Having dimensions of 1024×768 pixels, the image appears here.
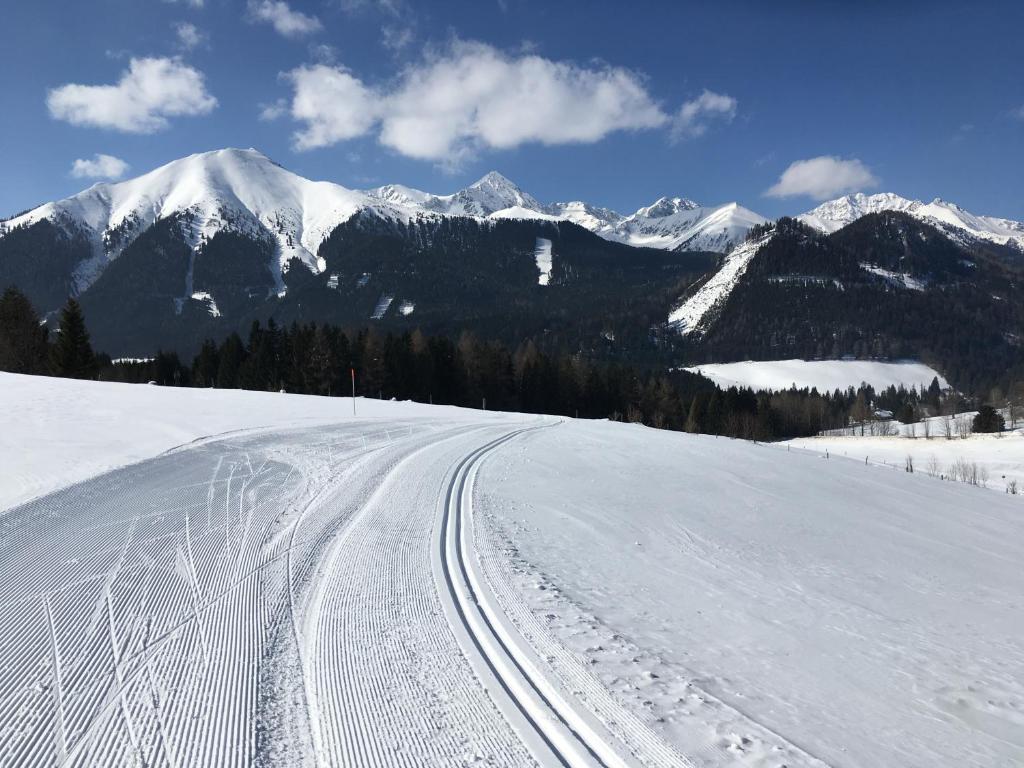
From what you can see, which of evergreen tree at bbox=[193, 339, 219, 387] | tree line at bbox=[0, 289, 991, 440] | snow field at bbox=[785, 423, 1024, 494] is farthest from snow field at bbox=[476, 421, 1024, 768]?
evergreen tree at bbox=[193, 339, 219, 387]

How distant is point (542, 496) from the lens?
10.9 m

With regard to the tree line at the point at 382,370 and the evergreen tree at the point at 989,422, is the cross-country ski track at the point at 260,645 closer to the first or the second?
the tree line at the point at 382,370

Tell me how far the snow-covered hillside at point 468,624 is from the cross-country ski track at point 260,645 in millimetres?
23

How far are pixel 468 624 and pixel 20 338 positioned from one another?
54469 mm

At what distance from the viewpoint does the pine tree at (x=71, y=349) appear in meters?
43.7

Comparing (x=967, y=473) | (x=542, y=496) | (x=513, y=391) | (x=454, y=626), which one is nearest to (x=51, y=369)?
(x=513, y=391)

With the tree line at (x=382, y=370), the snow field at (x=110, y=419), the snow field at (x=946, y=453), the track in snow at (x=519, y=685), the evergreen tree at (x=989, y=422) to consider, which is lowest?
the snow field at (x=946, y=453)

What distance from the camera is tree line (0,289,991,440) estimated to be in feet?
147

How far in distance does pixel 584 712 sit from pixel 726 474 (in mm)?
13507

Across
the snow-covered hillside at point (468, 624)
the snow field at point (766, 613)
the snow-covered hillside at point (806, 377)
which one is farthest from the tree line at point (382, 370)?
the snow-covered hillside at point (806, 377)

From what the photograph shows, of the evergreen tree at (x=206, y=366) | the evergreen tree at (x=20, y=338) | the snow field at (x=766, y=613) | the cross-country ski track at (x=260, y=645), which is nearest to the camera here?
the cross-country ski track at (x=260, y=645)

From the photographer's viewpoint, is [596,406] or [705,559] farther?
[596,406]

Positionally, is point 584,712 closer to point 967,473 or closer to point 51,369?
point 51,369

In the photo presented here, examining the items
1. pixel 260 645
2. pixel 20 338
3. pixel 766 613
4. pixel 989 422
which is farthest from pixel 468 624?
pixel 989 422
